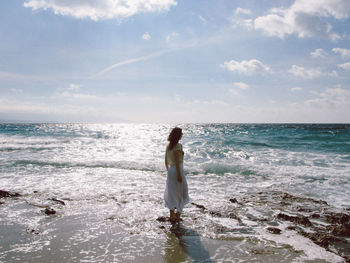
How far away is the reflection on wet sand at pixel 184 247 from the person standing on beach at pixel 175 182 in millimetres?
526

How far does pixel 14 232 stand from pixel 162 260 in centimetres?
305

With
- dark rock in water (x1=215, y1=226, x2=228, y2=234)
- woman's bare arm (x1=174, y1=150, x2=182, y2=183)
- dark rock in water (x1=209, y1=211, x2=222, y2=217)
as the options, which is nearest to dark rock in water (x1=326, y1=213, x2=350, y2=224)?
dark rock in water (x1=209, y1=211, x2=222, y2=217)

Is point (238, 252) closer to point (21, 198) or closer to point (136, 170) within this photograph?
point (21, 198)

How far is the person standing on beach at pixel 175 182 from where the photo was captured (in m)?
5.61

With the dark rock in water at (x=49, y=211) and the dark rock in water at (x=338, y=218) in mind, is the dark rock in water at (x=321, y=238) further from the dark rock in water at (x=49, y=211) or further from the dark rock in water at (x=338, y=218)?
the dark rock in water at (x=49, y=211)

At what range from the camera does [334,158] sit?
16.1 metres

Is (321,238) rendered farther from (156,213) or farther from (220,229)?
(156,213)

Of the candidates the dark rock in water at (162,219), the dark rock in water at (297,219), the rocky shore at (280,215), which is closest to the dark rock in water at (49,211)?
the rocky shore at (280,215)

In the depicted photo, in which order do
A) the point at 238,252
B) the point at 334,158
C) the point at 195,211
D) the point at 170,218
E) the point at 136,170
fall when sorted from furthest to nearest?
the point at 334,158, the point at 136,170, the point at 195,211, the point at 170,218, the point at 238,252

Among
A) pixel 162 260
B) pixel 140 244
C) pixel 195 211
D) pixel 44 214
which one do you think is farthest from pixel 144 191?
pixel 162 260

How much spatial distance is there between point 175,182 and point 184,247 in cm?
160

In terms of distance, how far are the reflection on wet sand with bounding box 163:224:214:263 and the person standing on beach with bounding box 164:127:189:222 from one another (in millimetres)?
526

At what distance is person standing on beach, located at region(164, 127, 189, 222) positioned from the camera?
5.61 m

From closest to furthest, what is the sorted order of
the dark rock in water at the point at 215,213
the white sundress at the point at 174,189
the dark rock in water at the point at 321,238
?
1. the dark rock in water at the point at 321,238
2. the white sundress at the point at 174,189
3. the dark rock in water at the point at 215,213
